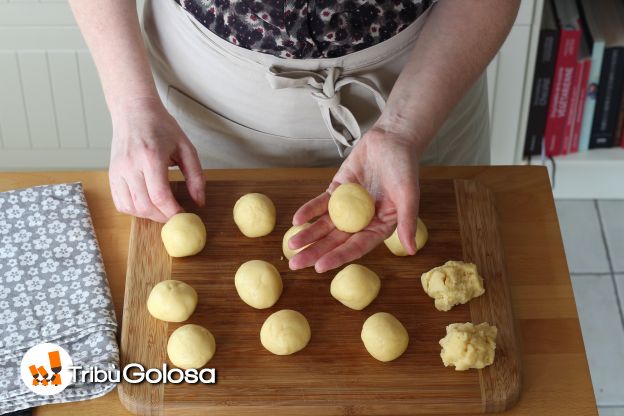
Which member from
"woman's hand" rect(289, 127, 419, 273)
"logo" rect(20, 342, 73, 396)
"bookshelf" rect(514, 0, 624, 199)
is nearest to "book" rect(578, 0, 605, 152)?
"bookshelf" rect(514, 0, 624, 199)

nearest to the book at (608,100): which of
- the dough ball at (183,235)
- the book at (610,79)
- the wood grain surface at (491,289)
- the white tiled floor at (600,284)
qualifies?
the book at (610,79)

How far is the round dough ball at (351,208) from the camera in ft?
3.70


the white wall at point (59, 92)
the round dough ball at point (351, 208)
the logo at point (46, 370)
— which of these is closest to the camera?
the logo at point (46, 370)

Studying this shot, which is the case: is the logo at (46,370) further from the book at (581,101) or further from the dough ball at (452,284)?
the book at (581,101)

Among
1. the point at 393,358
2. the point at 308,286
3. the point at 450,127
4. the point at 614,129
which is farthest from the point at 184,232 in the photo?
the point at 614,129

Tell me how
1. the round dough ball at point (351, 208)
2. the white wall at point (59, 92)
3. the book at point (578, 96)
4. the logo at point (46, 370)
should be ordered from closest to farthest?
the logo at point (46, 370) → the round dough ball at point (351, 208) → the white wall at point (59, 92) → the book at point (578, 96)

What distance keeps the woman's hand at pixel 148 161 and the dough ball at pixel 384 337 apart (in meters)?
0.35

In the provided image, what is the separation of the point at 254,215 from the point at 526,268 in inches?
16.7

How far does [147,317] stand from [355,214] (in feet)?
1.09

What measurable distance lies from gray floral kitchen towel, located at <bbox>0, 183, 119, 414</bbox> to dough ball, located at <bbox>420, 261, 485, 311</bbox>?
45 centimetres

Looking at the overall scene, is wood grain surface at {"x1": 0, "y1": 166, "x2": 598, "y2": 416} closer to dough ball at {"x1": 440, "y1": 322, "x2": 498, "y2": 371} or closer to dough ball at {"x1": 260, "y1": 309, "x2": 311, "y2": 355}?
dough ball at {"x1": 440, "y1": 322, "x2": 498, "y2": 371}

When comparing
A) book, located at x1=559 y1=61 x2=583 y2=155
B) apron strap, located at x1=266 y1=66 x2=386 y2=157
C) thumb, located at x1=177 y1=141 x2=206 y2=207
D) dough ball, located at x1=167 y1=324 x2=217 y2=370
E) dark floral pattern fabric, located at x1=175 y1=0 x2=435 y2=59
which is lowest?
book, located at x1=559 y1=61 x2=583 y2=155

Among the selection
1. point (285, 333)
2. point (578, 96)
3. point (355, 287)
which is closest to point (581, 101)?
point (578, 96)

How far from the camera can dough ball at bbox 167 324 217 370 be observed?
3.39 feet
